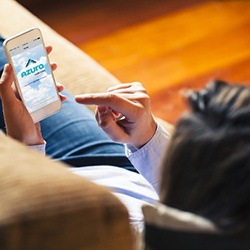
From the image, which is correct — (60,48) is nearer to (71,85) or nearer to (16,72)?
(71,85)

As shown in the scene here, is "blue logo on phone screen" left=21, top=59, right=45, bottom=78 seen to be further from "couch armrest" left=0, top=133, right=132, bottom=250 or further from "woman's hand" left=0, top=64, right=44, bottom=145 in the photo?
"couch armrest" left=0, top=133, right=132, bottom=250

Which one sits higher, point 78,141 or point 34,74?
point 34,74

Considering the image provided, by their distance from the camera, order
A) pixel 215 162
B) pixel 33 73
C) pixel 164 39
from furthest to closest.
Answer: pixel 164 39 → pixel 33 73 → pixel 215 162

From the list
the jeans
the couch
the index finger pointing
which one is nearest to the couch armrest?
the couch

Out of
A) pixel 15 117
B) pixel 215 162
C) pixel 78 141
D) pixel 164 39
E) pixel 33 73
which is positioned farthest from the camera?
pixel 164 39

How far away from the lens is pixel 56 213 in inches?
24.0

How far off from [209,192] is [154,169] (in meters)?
0.55

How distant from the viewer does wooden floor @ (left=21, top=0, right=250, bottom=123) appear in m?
2.44

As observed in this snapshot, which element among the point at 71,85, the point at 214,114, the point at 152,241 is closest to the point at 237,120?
the point at 214,114

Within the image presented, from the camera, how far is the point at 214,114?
1.77 feet

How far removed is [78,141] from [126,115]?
0.89 ft

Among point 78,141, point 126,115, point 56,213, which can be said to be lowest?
point 78,141

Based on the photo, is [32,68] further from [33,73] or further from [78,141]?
[78,141]

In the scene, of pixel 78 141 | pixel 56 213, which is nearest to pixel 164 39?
pixel 78 141
